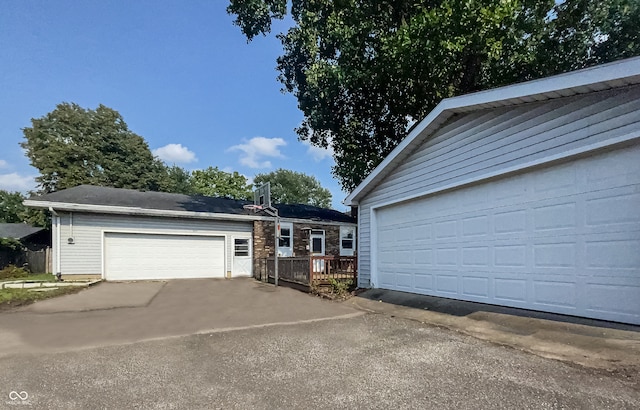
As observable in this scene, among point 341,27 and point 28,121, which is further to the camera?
point 28,121

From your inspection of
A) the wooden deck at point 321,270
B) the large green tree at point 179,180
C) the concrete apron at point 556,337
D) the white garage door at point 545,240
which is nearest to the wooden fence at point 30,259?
the wooden deck at point 321,270

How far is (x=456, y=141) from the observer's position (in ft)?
22.8

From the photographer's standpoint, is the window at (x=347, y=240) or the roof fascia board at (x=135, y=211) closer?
the roof fascia board at (x=135, y=211)

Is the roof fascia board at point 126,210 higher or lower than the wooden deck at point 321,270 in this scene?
higher

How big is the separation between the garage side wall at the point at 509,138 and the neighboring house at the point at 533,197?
0.02m

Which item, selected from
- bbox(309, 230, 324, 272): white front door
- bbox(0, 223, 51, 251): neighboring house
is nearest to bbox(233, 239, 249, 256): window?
bbox(309, 230, 324, 272): white front door

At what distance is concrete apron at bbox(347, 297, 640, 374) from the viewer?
3.59 m

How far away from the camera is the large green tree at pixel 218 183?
121 ft

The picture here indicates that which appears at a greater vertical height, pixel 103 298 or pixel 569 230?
pixel 569 230

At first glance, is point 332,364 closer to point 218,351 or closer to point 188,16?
point 218,351

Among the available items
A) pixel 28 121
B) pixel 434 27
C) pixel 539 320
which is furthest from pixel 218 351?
pixel 28 121

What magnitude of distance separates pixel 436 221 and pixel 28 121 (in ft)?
107

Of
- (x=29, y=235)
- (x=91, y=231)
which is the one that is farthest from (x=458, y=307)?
(x=29, y=235)

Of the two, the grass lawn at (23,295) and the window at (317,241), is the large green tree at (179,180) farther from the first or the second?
the grass lawn at (23,295)
